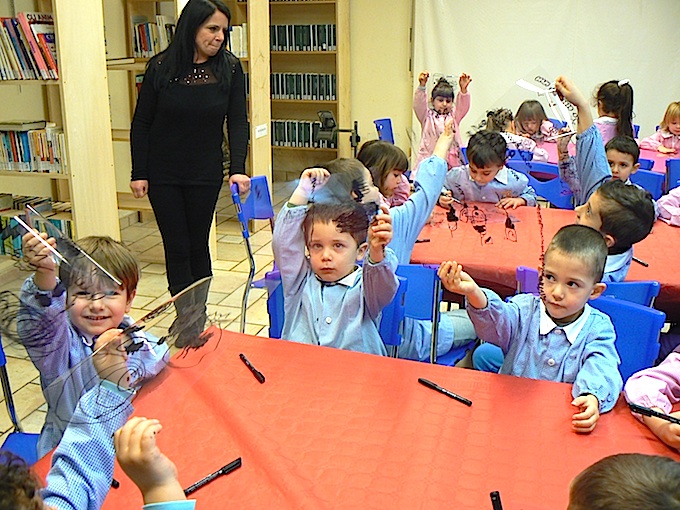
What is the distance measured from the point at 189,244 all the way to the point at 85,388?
2.35 m

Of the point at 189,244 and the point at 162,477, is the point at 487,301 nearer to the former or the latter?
the point at 162,477

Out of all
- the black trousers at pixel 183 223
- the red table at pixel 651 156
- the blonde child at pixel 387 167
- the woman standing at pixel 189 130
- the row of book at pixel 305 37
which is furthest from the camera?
the row of book at pixel 305 37

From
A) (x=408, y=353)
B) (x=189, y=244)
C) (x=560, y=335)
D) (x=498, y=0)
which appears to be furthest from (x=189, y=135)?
(x=498, y=0)

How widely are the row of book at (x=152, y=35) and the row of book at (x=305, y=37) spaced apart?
6.55 feet

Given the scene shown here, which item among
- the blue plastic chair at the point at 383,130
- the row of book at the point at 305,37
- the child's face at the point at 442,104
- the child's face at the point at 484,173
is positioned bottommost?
the child's face at the point at 484,173

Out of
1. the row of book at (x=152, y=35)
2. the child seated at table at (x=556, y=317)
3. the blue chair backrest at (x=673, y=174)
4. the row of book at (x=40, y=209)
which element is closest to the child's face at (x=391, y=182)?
the child seated at table at (x=556, y=317)

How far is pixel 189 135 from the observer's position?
3193 millimetres

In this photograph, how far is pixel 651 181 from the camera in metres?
3.87

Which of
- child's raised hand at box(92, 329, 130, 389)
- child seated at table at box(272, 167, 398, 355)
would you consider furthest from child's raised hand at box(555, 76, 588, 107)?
child's raised hand at box(92, 329, 130, 389)

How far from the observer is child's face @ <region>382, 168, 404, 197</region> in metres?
2.69

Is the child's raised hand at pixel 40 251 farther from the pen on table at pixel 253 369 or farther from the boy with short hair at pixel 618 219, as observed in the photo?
the boy with short hair at pixel 618 219

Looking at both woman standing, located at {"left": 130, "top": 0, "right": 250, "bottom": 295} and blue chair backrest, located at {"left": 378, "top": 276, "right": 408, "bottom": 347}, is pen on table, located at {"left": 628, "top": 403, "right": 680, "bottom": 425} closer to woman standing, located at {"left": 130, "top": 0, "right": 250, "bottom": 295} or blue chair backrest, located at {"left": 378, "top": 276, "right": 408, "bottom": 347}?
blue chair backrest, located at {"left": 378, "top": 276, "right": 408, "bottom": 347}

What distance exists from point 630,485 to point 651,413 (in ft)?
1.98

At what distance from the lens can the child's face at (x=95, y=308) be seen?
1.38 metres
